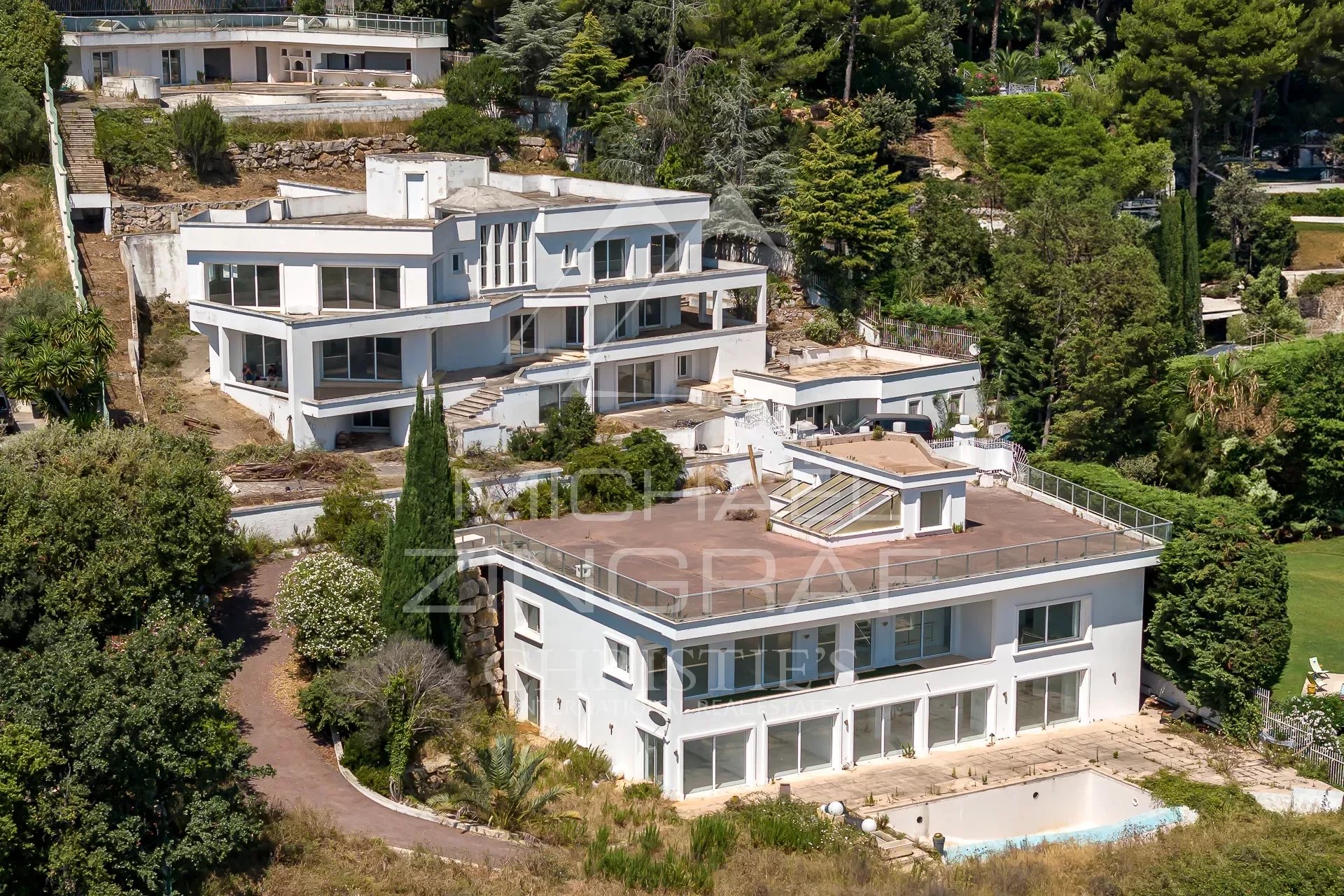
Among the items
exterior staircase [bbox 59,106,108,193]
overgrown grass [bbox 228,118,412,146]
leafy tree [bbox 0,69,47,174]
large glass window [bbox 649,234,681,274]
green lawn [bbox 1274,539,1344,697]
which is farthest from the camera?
overgrown grass [bbox 228,118,412,146]

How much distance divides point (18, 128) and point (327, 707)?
99.2 feet

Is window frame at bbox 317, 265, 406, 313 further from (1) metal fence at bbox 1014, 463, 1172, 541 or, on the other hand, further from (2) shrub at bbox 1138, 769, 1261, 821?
(2) shrub at bbox 1138, 769, 1261, 821

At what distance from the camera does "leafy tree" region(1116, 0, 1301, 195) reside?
246 ft

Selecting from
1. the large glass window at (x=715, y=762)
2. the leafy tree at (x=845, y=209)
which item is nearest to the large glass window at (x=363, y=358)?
the leafy tree at (x=845, y=209)

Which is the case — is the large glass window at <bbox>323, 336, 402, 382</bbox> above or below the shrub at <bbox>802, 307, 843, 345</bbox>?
above

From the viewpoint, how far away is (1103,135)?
7425cm

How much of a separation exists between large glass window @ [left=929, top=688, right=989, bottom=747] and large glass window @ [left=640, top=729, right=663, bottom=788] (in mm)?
6138

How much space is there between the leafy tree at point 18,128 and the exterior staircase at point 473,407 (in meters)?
18.6

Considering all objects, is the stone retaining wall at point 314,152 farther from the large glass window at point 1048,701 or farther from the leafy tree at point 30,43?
the large glass window at point 1048,701

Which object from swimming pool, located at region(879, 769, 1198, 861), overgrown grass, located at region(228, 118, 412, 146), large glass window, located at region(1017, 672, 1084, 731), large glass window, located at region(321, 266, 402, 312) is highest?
overgrown grass, located at region(228, 118, 412, 146)

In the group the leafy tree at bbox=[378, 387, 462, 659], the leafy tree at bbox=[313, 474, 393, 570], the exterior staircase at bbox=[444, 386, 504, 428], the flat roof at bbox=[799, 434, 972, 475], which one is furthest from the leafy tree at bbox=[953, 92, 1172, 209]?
the leafy tree at bbox=[378, 387, 462, 659]

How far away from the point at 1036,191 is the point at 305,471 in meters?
31.1

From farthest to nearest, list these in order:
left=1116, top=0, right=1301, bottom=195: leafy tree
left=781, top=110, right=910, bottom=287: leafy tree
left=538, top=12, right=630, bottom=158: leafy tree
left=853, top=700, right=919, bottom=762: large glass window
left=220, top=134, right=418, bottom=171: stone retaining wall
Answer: left=1116, top=0, right=1301, bottom=195: leafy tree, left=538, top=12, right=630, bottom=158: leafy tree, left=220, top=134, right=418, bottom=171: stone retaining wall, left=781, top=110, right=910, bottom=287: leafy tree, left=853, top=700, right=919, bottom=762: large glass window

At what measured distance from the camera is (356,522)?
45.7m
